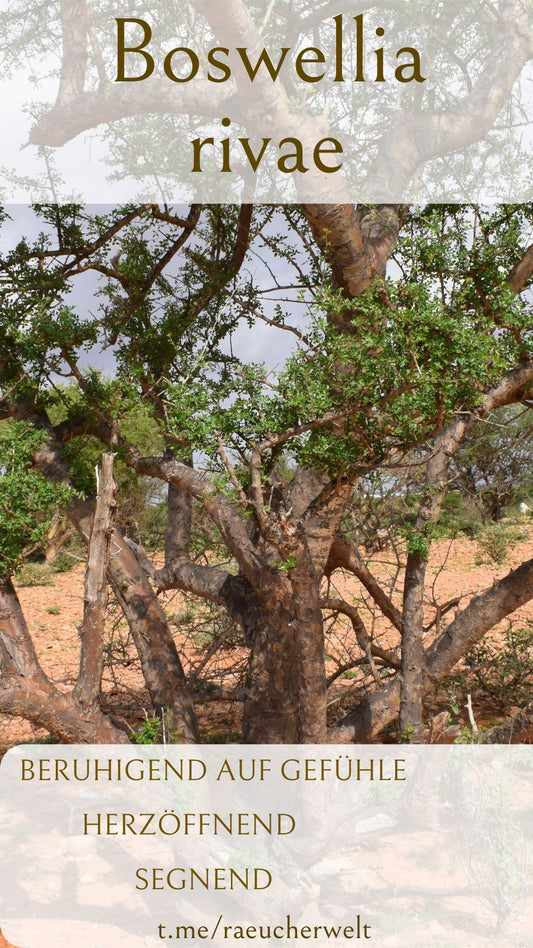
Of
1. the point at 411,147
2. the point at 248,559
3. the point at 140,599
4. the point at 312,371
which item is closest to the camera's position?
the point at 312,371

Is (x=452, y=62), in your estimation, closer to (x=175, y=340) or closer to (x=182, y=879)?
(x=175, y=340)

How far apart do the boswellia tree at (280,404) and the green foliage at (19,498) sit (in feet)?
0.13

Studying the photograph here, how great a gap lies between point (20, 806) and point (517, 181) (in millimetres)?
7723

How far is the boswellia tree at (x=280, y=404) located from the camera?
502 centimetres

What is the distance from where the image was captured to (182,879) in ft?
19.9

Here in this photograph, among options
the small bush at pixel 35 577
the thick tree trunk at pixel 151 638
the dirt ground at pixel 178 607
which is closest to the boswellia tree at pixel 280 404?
the thick tree trunk at pixel 151 638

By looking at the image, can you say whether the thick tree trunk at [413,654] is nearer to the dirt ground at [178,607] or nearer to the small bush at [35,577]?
the dirt ground at [178,607]

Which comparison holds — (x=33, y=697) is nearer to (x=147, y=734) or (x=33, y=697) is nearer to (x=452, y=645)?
(x=147, y=734)

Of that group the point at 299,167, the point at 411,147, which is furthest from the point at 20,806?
the point at 411,147

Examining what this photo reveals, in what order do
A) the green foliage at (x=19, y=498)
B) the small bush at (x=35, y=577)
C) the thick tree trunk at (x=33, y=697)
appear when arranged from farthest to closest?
the small bush at (x=35, y=577)
the green foliage at (x=19, y=498)
the thick tree trunk at (x=33, y=697)

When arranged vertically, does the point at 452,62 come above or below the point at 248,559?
above

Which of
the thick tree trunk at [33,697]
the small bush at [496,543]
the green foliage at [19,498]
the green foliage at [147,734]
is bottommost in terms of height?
the green foliage at [147,734]

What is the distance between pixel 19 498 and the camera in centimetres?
528

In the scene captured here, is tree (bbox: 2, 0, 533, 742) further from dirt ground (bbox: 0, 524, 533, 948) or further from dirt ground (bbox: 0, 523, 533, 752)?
dirt ground (bbox: 0, 524, 533, 948)
